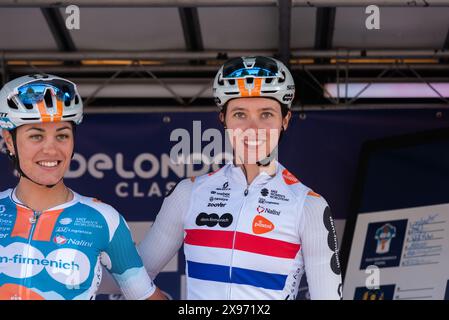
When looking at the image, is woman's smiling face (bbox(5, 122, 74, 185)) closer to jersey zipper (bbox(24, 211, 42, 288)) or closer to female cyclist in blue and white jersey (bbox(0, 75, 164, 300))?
female cyclist in blue and white jersey (bbox(0, 75, 164, 300))

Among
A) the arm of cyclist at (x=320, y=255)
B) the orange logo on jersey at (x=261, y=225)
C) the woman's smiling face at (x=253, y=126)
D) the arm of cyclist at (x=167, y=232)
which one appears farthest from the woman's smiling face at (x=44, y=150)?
the arm of cyclist at (x=320, y=255)

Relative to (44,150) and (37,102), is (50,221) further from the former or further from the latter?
(37,102)

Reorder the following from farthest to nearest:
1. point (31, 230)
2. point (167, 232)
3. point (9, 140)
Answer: point (167, 232) → point (9, 140) → point (31, 230)

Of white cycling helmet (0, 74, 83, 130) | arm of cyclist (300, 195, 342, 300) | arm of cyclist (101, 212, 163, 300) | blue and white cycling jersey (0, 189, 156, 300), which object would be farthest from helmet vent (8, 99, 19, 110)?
arm of cyclist (300, 195, 342, 300)

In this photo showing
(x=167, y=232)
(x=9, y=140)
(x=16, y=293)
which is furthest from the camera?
(x=167, y=232)

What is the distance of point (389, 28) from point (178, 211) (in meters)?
3.49

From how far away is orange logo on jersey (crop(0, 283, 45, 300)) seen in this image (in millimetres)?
3211

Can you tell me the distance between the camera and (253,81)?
3.53 metres

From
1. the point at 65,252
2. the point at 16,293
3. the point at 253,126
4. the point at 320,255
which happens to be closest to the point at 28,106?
the point at 65,252

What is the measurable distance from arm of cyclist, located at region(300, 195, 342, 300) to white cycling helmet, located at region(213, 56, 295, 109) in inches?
19.2

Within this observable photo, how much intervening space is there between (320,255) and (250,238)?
28cm

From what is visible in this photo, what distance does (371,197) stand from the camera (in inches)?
271
